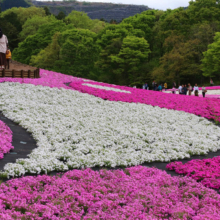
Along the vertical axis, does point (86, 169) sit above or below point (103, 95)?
below

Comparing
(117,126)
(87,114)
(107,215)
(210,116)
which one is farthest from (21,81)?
(107,215)

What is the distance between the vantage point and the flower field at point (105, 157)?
6.83 m

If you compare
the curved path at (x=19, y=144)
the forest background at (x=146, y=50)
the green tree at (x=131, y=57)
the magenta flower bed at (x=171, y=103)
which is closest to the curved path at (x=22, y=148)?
the curved path at (x=19, y=144)

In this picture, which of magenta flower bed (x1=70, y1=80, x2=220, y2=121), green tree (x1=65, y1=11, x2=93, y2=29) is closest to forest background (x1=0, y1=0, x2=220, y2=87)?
green tree (x1=65, y1=11, x2=93, y2=29)

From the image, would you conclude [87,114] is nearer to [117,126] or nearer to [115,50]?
[117,126]

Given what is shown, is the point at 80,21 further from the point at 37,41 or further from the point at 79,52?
the point at 79,52

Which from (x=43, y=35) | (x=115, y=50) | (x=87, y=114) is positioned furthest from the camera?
(x=43, y=35)

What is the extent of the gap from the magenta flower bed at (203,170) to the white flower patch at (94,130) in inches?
41.4

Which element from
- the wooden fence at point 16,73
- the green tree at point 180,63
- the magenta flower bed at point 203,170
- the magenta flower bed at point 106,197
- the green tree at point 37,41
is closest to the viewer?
the magenta flower bed at point 106,197

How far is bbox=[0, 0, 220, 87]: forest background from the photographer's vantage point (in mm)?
60253

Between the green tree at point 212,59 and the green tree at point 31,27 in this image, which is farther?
the green tree at point 31,27

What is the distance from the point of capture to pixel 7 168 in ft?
27.8

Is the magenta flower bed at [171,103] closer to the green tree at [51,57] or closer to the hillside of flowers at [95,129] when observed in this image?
the hillside of flowers at [95,129]

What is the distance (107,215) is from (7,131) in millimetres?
6915
